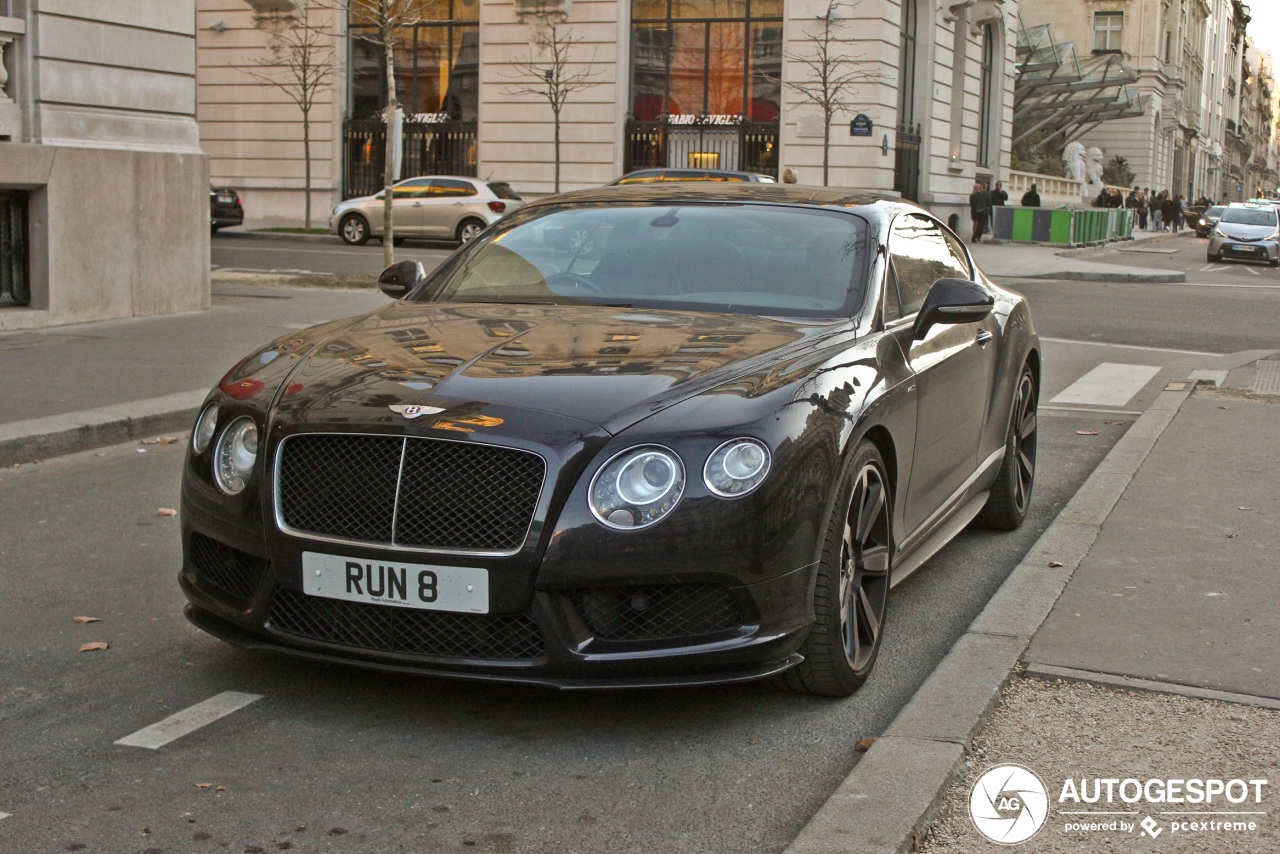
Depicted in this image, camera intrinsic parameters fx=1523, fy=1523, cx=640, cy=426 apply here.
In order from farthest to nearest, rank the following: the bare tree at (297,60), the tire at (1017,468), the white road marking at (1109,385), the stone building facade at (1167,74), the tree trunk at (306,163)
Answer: the stone building facade at (1167,74) → the bare tree at (297,60) → the tree trunk at (306,163) → the white road marking at (1109,385) → the tire at (1017,468)

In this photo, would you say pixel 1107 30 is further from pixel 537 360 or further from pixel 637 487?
pixel 637 487

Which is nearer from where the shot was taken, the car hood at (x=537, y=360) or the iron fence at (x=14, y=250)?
the car hood at (x=537, y=360)

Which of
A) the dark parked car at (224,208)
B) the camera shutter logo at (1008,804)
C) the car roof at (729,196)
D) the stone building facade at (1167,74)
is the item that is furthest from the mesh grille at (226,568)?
the stone building facade at (1167,74)

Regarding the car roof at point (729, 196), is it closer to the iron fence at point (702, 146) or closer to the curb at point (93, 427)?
the curb at point (93, 427)

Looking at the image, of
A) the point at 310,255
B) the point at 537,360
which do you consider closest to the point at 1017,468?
the point at 537,360

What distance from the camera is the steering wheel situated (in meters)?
5.25

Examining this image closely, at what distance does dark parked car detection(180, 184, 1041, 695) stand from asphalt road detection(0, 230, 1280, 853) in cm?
22

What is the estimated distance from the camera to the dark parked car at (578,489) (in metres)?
3.81

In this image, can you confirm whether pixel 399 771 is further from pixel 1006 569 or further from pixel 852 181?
pixel 852 181

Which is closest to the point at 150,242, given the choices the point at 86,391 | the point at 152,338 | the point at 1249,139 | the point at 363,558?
the point at 152,338

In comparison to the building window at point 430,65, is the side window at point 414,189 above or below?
below

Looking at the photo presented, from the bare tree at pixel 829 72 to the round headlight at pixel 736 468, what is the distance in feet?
108

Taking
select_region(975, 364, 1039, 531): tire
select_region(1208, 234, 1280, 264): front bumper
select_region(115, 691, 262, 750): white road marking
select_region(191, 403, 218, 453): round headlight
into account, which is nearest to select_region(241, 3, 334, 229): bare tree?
select_region(1208, 234, 1280, 264): front bumper

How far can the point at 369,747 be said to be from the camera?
13.0ft
